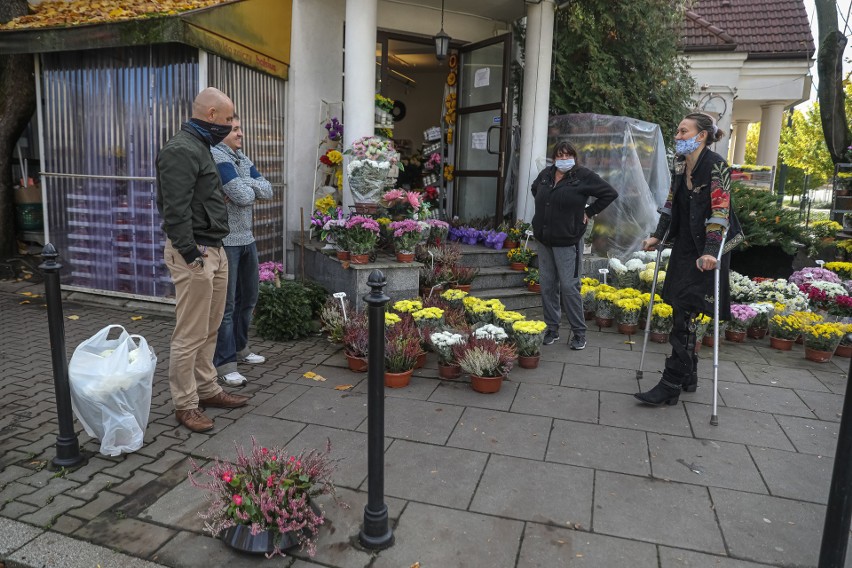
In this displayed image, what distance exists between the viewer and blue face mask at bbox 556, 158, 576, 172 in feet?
18.4

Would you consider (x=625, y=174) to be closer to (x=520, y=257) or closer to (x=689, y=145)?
(x=520, y=257)

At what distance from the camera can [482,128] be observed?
939cm

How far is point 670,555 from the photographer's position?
2.69 metres

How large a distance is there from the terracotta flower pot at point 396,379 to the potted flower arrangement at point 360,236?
6.01ft

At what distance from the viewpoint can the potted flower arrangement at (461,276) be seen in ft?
23.1

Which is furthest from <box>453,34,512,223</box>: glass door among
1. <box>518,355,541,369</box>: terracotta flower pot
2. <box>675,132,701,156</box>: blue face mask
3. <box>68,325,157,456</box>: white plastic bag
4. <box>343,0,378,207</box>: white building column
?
<box>68,325,157,456</box>: white plastic bag

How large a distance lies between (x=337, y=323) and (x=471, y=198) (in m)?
4.68

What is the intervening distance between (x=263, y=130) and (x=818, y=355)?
656 cm

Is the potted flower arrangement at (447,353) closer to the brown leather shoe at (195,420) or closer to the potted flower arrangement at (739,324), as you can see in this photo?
the brown leather shoe at (195,420)

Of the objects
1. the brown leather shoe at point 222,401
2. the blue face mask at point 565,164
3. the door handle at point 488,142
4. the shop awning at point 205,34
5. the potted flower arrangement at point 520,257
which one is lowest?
the brown leather shoe at point 222,401

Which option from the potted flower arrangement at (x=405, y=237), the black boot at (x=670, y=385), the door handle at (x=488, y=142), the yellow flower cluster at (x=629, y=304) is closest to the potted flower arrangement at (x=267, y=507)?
the black boot at (x=670, y=385)

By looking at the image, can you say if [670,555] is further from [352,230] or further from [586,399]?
[352,230]

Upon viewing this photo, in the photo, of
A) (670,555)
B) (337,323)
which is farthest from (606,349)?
(670,555)

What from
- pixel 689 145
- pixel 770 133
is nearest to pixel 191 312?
pixel 689 145
